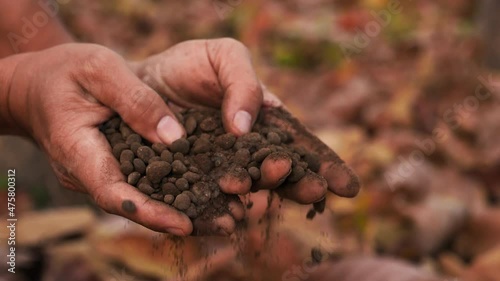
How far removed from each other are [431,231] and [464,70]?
1.43 m

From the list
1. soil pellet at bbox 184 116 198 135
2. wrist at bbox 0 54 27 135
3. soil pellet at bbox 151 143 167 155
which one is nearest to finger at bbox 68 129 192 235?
soil pellet at bbox 151 143 167 155

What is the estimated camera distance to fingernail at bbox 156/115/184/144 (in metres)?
1.68

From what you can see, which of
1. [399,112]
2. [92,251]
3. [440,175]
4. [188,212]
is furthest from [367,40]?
[188,212]

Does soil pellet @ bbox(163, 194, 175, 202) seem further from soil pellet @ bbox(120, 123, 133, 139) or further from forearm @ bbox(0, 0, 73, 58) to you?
forearm @ bbox(0, 0, 73, 58)

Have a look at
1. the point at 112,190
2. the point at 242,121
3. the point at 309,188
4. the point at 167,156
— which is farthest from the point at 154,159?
the point at 309,188

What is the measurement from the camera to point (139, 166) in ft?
5.21

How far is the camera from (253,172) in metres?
1.55

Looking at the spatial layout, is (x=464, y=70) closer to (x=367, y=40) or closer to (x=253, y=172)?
(x=367, y=40)

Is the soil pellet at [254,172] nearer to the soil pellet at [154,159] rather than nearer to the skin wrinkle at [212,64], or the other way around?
the soil pellet at [154,159]

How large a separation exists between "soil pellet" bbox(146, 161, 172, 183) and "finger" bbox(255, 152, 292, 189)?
22 centimetres

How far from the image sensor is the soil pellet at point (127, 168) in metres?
1.58

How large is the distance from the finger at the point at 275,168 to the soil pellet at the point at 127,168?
11.8 inches

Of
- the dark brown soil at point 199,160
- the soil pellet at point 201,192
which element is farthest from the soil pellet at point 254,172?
the soil pellet at point 201,192

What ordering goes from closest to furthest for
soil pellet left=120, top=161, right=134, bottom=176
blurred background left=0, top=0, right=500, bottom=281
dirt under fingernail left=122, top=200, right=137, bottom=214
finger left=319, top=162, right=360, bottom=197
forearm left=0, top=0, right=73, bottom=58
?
dirt under fingernail left=122, top=200, right=137, bottom=214
soil pellet left=120, top=161, right=134, bottom=176
finger left=319, top=162, right=360, bottom=197
forearm left=0, top=0, right=73, bottom=58
blurred background left=0, top=0, right=500, bottom=281
